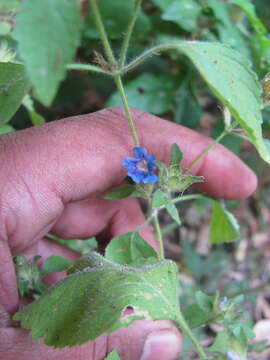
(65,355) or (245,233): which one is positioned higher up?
(65,355)

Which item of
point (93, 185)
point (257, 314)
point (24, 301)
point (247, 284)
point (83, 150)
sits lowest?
point (257, 314)

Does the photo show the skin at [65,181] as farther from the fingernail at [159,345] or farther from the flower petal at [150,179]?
the flower petal at [150,179]

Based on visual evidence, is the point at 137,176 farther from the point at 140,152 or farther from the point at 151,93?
the point at 151,93

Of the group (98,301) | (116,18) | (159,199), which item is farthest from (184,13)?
(98,301)

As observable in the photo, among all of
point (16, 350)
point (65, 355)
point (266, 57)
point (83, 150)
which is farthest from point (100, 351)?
point (266, 57)

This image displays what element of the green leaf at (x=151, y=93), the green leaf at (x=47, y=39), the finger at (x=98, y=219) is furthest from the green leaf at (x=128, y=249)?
the green leaf at (x=47, y=39)

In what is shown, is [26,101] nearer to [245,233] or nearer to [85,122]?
[85,122]

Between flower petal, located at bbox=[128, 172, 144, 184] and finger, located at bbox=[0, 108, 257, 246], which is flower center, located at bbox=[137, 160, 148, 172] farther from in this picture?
finger, located at bbox=[0, 108, 257, 246]
